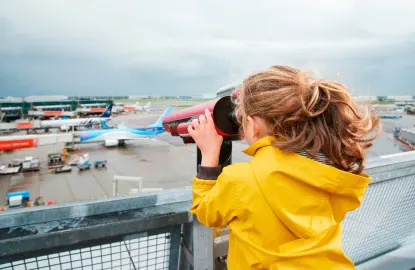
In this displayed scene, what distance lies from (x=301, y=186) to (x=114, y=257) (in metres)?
0.71

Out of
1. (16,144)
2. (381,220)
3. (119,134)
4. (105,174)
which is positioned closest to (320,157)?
(381,220)

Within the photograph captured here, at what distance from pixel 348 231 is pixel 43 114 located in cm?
5002

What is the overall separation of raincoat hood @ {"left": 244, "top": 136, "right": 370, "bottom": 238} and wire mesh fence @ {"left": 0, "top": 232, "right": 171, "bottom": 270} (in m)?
0.49

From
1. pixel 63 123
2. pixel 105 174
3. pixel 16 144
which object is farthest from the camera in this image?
pixel 63 123

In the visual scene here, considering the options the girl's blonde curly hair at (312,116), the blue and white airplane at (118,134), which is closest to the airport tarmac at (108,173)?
the blue and white airplane at (118,134)

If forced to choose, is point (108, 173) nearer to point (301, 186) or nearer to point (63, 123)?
point (301, 186)

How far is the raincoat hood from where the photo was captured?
749 millimetres

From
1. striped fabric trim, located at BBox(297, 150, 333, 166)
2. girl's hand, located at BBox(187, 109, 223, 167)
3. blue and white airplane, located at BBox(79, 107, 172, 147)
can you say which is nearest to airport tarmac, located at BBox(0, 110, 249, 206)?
blue and white airplane, located at BBox(79, 107, 172, 147)

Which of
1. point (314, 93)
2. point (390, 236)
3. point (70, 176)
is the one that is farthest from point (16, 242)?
point (70, 176)

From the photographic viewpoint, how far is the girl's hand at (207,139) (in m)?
1.00

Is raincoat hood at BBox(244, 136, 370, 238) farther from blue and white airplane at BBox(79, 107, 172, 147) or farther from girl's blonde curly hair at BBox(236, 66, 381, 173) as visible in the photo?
blue and white airplane at BBox(79, 107, 172, 147)

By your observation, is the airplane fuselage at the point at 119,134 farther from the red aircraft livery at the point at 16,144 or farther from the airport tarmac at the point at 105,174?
the red aircraft livery at the point at 16,144

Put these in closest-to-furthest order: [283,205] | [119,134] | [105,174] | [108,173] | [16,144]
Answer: [283,205]
[105,174]
[108,173]
[16,144]
[119,134]

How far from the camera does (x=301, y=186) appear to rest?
765 mm
